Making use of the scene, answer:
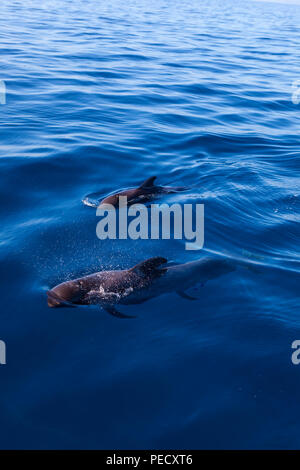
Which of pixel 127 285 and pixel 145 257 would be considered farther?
pixel 145 257

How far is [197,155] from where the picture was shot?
13.7 m

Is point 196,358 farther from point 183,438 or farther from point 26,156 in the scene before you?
point 26,156

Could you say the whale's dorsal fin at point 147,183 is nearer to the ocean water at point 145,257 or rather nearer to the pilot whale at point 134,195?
the pilot whale at point 134,195

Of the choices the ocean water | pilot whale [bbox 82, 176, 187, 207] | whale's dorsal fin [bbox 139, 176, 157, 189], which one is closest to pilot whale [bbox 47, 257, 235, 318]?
the ocean water

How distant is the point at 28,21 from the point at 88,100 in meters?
20.7

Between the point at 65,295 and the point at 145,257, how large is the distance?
199 centimetres

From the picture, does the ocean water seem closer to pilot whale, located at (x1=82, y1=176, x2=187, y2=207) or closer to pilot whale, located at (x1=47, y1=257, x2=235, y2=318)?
pilot whale, located at (x1=47, y1=257, x2=235, y2=318)

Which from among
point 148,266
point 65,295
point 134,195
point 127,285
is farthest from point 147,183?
point 65,295

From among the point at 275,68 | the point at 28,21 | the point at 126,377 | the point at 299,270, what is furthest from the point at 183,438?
the point at 28,21

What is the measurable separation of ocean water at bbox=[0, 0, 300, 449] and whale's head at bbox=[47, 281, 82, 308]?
0.17 metres

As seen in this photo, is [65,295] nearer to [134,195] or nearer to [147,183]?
[134,195]

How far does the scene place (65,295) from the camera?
6.88m

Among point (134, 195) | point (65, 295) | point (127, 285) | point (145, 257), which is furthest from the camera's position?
point (134, 195)

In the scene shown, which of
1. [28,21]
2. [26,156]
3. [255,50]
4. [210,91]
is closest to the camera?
[26,156]
